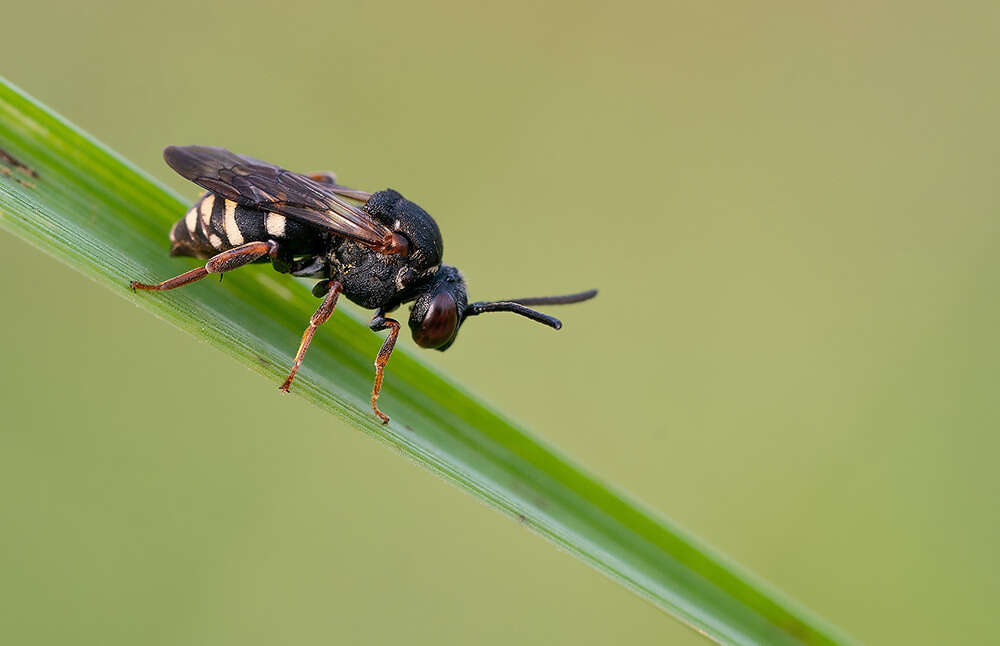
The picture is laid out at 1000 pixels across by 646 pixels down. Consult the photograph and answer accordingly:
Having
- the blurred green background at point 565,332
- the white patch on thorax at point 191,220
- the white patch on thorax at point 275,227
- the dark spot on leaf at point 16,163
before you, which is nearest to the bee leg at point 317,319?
the white patch on thorax at point 275,227

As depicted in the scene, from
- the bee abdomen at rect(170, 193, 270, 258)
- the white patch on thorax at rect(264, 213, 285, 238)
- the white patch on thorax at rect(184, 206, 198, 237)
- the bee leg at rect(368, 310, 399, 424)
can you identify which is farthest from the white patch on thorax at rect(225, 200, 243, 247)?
the bee leg at rect(368, 310, 399, 424)

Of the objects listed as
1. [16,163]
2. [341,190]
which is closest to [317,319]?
[341,190]

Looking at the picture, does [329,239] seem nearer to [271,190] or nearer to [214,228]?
[271,190]

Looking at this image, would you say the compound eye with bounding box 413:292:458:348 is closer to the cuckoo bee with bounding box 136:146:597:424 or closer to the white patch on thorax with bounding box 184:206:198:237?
the cuckoo bee with bounding box 136:146:597:424

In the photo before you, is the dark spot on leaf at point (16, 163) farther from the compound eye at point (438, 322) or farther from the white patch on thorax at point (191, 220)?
the compound eye at point (438, 322)

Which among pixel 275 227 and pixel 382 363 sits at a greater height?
pixel 275 227

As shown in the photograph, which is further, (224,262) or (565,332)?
(565,332)

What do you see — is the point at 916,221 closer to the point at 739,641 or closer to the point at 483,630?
the point at 483,630
